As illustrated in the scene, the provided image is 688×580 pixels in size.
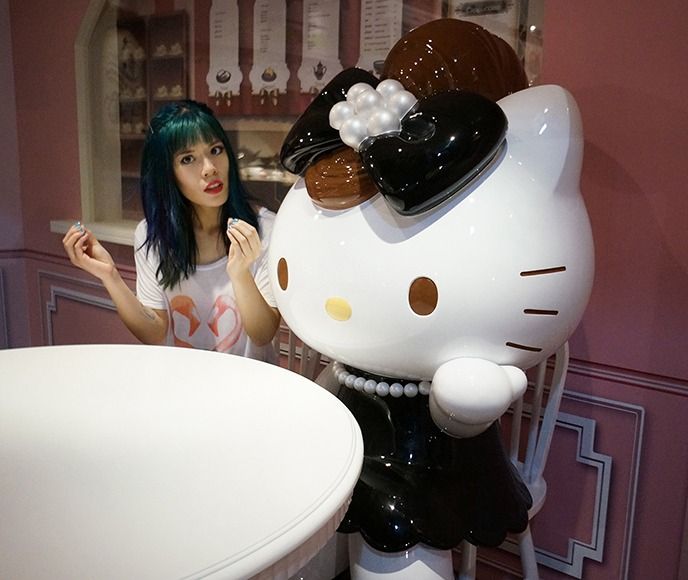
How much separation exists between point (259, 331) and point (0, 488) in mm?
818

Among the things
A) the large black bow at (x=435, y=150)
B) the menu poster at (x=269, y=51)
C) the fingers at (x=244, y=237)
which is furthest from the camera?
the menu poster at (x=269, y=51)

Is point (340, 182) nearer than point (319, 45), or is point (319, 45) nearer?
point (340, 182)

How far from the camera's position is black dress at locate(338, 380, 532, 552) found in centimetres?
106

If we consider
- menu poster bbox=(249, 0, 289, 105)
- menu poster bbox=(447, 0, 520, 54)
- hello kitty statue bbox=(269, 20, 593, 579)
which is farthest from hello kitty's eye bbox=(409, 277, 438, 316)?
menu poster bbox=(249, 0, 289, 105)

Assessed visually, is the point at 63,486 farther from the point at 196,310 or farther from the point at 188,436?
the point at 196,310

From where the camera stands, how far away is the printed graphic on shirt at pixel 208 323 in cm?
157

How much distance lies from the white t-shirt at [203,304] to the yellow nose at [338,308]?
1.68 ft

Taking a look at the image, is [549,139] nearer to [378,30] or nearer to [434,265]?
[434,265]

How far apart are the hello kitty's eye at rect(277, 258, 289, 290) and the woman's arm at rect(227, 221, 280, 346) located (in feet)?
0.75

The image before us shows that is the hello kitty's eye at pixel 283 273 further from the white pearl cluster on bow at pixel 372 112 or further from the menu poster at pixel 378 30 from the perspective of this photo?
the menu poster at pixel 378 30

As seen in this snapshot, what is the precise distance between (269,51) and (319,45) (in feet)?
0.65

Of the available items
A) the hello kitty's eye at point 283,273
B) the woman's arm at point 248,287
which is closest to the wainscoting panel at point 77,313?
the woman's arm at point 248,287

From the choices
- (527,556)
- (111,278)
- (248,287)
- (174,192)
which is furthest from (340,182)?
(527,556)

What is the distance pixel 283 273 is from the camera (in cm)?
114
